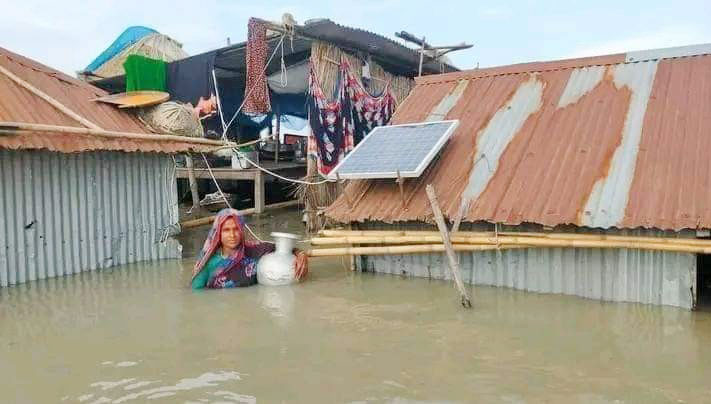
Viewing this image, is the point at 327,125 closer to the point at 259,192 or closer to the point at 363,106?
the point at 363,106

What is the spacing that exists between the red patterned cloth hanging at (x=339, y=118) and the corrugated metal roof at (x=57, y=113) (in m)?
2.76

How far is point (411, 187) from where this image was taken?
761cm

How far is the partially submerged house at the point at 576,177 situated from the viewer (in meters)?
5.88

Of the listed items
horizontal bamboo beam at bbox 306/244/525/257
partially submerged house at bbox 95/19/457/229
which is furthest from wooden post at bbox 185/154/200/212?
horizontal bamboo beam at bbox 306/244/525/257

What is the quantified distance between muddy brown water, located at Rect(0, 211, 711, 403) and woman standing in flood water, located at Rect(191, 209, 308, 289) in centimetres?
26

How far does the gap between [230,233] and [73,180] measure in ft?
8.90

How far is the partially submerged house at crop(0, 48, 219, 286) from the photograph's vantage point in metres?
7.58

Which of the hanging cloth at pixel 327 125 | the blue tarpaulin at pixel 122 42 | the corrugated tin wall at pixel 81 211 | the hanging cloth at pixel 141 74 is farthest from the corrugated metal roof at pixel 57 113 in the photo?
the blue tarpaulin at pixel 122 42

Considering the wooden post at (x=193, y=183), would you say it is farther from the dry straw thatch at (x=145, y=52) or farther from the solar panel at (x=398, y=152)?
the solar panel at (x=398, y=152)

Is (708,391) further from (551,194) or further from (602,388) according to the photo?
(551,194)

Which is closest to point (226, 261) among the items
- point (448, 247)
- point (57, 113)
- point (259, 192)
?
point (448, 247)

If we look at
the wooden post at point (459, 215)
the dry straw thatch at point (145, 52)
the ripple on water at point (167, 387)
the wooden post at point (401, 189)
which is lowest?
the ripple on water at point (167, 387)

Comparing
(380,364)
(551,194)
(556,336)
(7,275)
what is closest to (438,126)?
(551,194)

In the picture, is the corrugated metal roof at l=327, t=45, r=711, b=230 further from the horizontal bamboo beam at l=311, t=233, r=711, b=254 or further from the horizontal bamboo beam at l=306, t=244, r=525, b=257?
the horizontal bamboo beam at l=306, t=244, r=525, b=257
